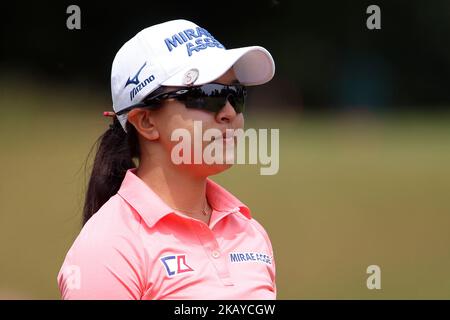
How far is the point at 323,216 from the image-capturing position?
17.7 feet

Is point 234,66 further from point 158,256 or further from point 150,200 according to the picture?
point 158,256

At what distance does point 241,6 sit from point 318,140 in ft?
4.52

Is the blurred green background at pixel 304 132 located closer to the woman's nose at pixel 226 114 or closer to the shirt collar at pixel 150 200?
the shirt collar at pixel 150 200

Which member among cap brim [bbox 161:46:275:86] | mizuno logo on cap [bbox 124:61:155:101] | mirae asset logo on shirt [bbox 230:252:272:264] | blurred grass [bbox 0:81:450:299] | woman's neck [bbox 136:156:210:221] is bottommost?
blurred grass [bbox 0:81:450:299]

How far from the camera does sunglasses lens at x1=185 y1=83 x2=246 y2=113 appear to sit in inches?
60.7

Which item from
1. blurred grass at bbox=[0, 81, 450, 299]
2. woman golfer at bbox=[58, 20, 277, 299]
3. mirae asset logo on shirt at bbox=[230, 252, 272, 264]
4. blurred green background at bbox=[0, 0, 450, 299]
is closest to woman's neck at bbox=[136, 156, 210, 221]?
woman golfer at bbox=[58, 20, 277, 299]

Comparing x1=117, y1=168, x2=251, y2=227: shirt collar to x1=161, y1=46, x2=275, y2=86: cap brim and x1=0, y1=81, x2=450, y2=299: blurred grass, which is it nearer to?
x1=161, y1=46, x2=275, y2=86: cap brim

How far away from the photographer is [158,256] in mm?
1431

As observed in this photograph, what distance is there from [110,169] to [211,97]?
0.30 metres

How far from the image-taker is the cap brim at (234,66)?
1.53 metres

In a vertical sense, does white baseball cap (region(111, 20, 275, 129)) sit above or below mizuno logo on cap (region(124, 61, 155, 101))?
above

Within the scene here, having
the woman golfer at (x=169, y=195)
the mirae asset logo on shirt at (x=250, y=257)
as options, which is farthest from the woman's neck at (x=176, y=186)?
the mirae asset logo on shirt at (x=250, y=257)

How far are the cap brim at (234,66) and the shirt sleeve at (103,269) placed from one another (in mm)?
342

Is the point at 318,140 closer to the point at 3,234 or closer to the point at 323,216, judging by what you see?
the point at 323,216
